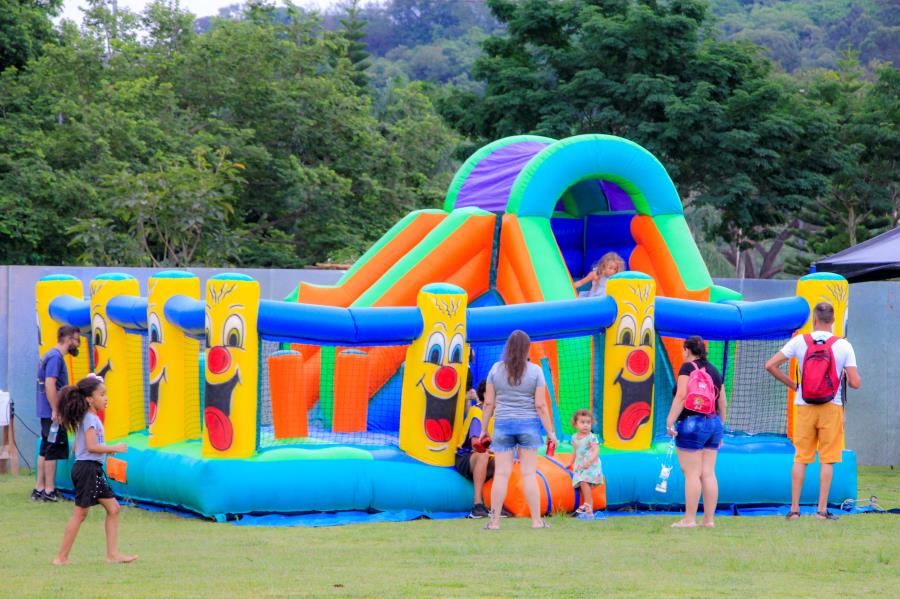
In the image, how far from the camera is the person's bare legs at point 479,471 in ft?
27.9

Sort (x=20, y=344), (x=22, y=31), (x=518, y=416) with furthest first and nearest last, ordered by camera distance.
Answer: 1. (x=22, y=31)
2. (x=20, y=344)
3. (x=518, y=416)

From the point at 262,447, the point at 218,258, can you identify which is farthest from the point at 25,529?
the point at 218,258

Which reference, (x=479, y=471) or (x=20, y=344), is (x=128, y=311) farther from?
(x=479, y=471)

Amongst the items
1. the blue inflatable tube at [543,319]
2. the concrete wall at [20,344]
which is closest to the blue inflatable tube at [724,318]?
the blue inflatable tube at [543,319]

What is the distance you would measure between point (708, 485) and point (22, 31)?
19.2m

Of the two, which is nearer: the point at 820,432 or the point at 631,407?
the point at 820,432

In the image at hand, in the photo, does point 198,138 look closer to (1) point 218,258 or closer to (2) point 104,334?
(1) point 218,258

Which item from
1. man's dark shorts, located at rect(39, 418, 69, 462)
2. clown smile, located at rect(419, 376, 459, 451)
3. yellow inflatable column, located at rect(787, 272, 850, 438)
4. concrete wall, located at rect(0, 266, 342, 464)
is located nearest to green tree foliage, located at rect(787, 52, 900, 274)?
yellow inflatable column, located at rect(787, 272, 850, 438)

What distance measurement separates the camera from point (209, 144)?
2359 cm

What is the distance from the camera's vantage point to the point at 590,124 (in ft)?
75.2

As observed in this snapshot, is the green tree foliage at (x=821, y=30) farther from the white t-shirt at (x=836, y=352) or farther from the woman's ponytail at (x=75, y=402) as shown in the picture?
the woman's ponytail at (x=75, y=402)

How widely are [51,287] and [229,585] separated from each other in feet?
17.0

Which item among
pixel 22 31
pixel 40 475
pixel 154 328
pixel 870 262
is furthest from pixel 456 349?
pixel 22 31

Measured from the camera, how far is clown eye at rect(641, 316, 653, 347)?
8.91 metres
